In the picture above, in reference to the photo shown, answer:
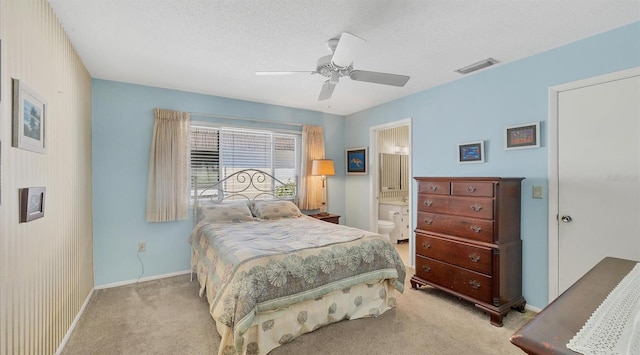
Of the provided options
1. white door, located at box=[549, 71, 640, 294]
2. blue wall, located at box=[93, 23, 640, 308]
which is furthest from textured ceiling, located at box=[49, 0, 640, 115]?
white door, located at box=[549, 71, 640, 294]

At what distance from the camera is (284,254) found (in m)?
2.20

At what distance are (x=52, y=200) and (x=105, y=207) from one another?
1.54 meters

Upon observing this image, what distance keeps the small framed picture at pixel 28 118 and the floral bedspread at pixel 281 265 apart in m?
1.41

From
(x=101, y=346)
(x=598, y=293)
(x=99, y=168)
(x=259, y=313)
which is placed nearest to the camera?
(x=598, y=293)

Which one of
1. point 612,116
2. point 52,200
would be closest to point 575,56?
point 612,116

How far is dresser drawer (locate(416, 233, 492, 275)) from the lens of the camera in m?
2.61

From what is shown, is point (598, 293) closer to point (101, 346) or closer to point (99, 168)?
point (101, 346)

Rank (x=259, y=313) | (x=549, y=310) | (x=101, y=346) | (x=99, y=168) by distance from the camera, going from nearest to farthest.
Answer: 1. (x=549, y=310)
2. (x=259, y=313)
3. (x=101, y=346)
4. (x=99, y=168)

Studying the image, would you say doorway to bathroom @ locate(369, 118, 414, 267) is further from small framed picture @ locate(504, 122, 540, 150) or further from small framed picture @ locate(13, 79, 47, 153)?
small framed picture @ locate(13, 79, 47, 153)

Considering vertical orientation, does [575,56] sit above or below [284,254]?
above

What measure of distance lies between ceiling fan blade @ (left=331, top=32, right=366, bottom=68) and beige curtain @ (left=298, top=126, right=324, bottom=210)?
257 cm

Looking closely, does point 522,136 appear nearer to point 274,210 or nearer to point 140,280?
point 274,210

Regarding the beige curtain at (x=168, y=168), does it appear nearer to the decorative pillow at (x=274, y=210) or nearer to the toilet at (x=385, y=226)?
the decorative pillow at (x=274, y=210)

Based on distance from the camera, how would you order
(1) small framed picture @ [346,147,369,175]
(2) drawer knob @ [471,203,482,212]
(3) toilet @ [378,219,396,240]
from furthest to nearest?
(3) toilet @ [378,219,396,240]
(1) small framed picture @ [346,147,369,175]
(2) drawer knob @ [471,203,482,212]
